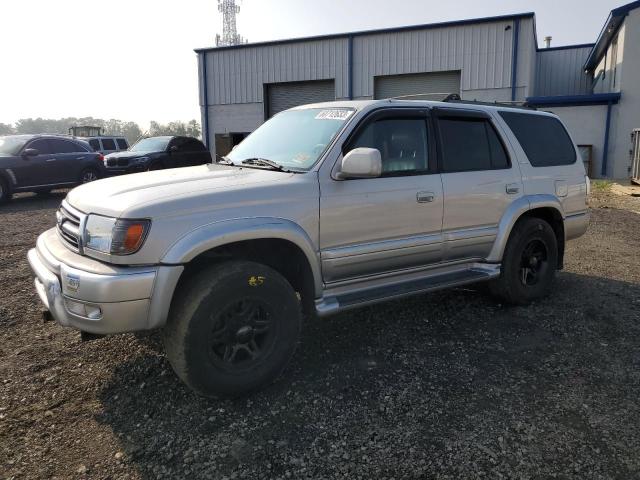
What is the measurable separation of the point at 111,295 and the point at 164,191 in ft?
2.36

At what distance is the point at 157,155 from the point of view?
48.1 ft

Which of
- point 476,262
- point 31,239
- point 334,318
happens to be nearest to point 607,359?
point 476,262

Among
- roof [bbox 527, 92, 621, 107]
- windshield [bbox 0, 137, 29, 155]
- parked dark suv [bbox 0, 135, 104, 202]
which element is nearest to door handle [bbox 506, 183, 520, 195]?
parked dark suv [bbox 0, 135, 104, 202]

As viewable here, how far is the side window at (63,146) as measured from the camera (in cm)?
1376

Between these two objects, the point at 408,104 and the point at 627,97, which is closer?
the point at 408,104

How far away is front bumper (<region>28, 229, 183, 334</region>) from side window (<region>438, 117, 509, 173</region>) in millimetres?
2511

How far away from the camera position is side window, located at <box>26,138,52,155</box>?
13.2 meters

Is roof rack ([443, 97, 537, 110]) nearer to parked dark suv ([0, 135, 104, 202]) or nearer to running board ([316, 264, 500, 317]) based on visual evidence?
running board ([316, 264, 500, 317])

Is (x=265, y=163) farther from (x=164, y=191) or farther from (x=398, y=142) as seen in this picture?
(x=398, y=142)

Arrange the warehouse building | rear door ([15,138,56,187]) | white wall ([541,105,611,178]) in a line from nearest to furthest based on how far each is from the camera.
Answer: rear door ([15,138,56,187]) < the warehouse building < white wall ([541,105,611,178])

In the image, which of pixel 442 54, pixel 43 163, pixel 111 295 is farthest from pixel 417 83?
pixel 111 295

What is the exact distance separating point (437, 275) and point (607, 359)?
1.39m

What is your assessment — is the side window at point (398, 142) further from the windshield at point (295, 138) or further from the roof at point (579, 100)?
the roof at point (579, 100)

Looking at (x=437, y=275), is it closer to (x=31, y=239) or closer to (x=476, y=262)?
(x=476, y=262)
